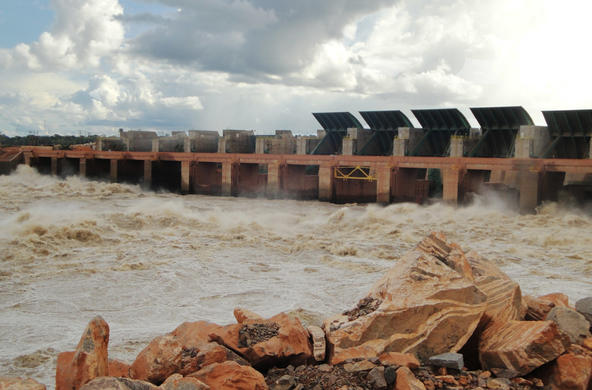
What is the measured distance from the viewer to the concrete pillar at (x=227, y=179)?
36.2 meters

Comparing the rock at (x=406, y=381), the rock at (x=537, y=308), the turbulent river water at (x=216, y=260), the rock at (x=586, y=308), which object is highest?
the rock at (x=586, y=308)

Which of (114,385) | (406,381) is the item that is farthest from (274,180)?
(114,385)

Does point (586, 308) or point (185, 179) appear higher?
point (586, 308)

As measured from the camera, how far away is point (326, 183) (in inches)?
Result: 1268

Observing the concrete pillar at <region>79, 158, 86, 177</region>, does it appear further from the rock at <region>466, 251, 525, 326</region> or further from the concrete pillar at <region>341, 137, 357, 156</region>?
the rock at <region>466, 251, 525, 326</region>

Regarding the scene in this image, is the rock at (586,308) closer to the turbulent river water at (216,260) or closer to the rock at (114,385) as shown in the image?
the turbulent river water at (216,260)

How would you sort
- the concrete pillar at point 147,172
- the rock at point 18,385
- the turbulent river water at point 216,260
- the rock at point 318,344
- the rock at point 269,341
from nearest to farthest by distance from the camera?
the rock at point 18,385 < the rock at point 269,341 < the rock at point 318,344 < the turbulent river water at point 216,260 < the concrete pillar at point 147,172

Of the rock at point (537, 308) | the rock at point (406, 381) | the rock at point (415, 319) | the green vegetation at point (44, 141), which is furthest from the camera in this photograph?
→ the green vegetation at point (44, 141)

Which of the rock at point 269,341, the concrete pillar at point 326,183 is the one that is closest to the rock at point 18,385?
the rock at point 269,341

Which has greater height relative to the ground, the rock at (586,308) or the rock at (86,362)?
the rock at (586,308)

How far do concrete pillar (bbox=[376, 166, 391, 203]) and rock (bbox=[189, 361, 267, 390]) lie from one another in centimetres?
2515

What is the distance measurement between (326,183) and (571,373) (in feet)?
88.4

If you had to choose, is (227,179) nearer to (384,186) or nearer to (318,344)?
(384,186)

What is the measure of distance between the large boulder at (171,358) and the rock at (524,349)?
282 cm
